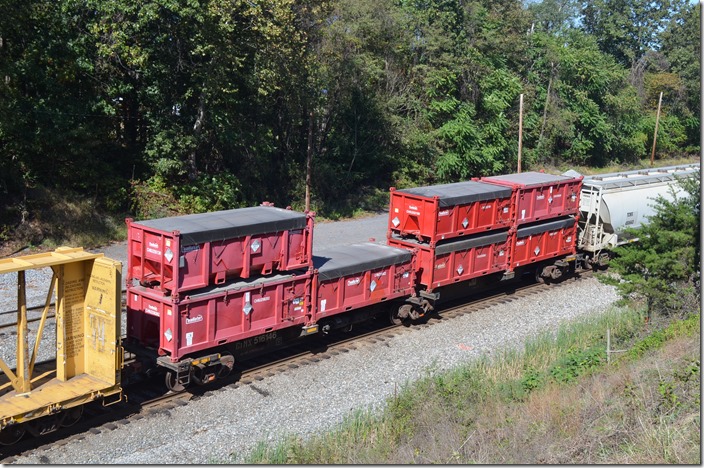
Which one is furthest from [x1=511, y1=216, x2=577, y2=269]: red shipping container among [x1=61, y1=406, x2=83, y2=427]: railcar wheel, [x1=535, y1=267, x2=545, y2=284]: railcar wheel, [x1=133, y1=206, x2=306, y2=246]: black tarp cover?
[x1=61, y1=406, x2=83, y2=427]: railcar wheel

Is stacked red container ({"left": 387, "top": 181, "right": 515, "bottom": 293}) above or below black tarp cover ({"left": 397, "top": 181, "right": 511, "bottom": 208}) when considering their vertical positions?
below

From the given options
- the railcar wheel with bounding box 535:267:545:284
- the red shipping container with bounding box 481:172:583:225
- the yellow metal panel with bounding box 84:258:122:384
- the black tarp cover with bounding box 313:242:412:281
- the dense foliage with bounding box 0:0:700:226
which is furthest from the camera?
the dense foliage with bounding box 0:0:700:226

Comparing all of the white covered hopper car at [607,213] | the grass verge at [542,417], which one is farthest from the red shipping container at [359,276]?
the white covered hopper car at [607,213]

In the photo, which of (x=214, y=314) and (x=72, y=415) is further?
(x=214, y=314)

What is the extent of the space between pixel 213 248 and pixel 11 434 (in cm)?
464

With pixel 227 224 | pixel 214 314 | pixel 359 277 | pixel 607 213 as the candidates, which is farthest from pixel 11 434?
pixel 607 213

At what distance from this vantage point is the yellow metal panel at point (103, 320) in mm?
12102

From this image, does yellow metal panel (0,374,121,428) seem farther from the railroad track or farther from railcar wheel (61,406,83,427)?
the railroad track

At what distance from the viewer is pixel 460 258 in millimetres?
19984

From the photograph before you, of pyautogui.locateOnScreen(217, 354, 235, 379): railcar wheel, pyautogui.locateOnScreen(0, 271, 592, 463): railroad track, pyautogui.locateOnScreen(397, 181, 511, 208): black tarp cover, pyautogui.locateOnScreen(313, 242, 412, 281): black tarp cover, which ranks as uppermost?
pyautogui.locateOnScreen(397, 181, 511, 208): black tarp cover

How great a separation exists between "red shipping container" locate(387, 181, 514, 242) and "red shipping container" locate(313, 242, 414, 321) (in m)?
1.20

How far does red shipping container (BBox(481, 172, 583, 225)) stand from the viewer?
71.2ft

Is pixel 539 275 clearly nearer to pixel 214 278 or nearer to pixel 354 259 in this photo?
pixel 354 259

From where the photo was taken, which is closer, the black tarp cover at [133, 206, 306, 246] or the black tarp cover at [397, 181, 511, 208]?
the black tarp cover at [133, 206, 306, 246]
